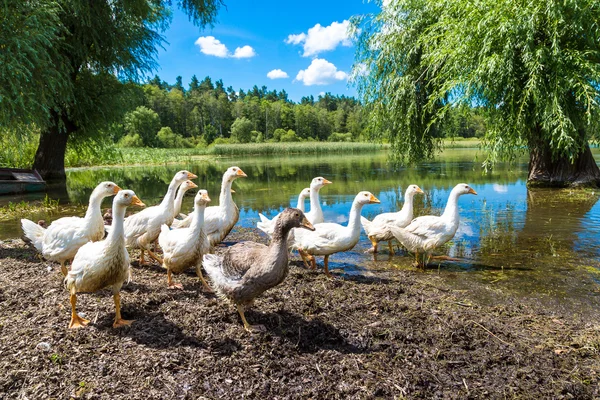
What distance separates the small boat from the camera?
623 inches

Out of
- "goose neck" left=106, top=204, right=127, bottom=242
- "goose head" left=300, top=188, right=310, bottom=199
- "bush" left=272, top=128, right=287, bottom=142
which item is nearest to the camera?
"goose neck" left=106, top=204, right=127, bottom=242

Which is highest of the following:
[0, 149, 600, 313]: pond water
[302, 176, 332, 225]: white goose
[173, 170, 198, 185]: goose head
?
[173, 170, 198, 185]: goose head

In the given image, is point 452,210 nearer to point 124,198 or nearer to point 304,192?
point 304,192

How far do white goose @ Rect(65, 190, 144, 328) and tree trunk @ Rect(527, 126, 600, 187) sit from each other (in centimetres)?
1463

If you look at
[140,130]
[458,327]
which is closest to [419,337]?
[458,327]

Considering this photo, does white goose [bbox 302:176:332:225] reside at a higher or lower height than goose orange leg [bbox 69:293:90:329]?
higher

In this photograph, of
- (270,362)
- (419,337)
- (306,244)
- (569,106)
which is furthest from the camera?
(569,106)

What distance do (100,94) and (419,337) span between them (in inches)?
799

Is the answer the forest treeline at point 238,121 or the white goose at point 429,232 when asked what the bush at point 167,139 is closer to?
the forest treeline at point 238,121

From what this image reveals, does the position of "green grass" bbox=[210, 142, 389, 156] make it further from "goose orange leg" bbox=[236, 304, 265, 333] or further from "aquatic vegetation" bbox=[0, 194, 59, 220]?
"goose orange leg" bbox=[236, 304, 265, 333]

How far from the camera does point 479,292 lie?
5.39 metres

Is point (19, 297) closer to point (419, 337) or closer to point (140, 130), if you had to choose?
point (419, 337)

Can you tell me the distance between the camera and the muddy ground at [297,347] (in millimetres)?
3098

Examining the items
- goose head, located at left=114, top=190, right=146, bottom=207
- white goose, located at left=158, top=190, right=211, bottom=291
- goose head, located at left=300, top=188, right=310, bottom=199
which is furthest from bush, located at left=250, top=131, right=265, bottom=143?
goose head, located at left=114, top=190, right=146, bottom=207
